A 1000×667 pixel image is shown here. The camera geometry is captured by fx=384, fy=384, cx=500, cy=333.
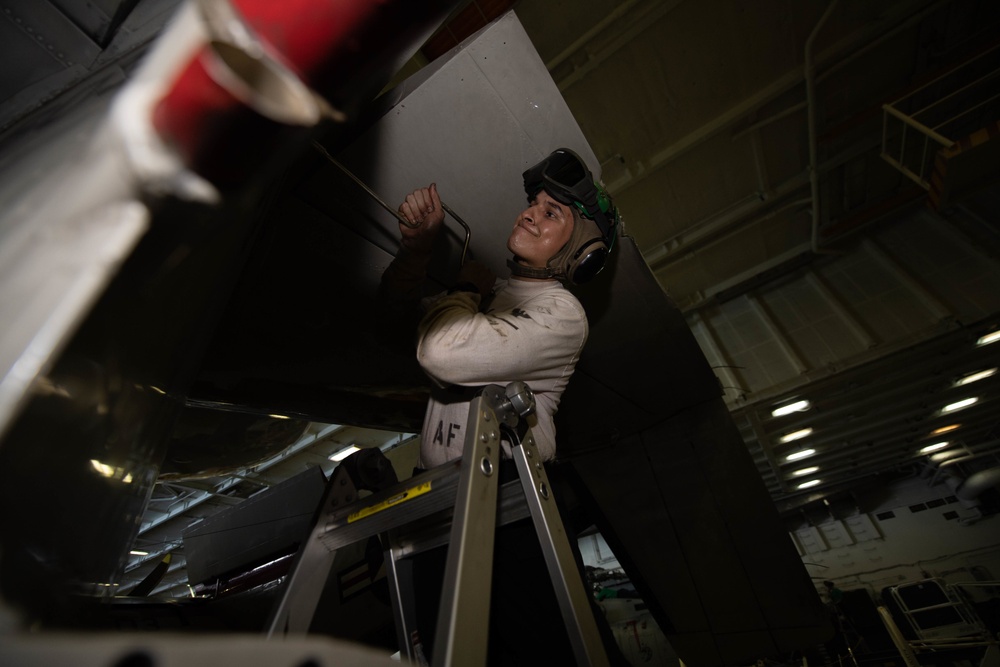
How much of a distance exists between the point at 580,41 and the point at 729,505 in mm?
3773

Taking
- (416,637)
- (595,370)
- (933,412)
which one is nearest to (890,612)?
(933,412)

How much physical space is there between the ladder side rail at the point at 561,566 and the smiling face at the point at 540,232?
76 cm

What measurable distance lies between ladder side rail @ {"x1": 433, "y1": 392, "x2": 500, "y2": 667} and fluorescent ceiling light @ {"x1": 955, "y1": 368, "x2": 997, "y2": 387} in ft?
24.1

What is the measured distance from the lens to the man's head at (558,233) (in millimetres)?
1461

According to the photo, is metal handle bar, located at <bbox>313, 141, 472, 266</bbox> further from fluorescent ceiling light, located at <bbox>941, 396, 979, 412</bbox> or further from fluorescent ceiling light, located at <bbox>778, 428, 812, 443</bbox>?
fluorescent ceiling light, located at <bbox>941, 396, 979, 412</bbox>

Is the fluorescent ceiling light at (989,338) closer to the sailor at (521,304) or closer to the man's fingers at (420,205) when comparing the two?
the sailor at (521,304)

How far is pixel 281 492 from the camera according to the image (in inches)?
73.0

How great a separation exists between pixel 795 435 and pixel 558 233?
257 inches

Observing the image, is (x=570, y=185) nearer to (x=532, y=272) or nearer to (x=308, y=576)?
(x=532, y=272)

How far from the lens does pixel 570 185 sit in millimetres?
1478

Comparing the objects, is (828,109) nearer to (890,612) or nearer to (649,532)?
(649,532)

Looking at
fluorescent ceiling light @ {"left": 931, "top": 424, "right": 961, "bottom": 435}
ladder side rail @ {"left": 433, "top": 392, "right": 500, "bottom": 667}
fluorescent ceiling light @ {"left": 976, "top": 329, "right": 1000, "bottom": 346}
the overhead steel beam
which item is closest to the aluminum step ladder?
ladder side rail @ {"left": 433, "top": 392, "right": 500, "bottom": 667}

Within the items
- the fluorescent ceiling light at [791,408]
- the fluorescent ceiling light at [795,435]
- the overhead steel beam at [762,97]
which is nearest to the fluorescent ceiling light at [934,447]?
the fluorescent ceiling light at [795,435]

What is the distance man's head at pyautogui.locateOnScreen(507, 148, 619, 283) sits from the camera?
1.46 metres
